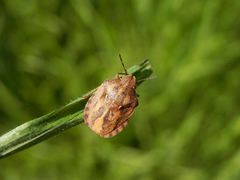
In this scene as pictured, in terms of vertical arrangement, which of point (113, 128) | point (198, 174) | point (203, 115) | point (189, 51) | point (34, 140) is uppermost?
point (189, 51)

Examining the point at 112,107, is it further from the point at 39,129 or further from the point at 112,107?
the point at 39,129

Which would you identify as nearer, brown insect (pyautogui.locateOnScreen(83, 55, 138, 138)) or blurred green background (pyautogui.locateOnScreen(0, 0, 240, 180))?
brown insect (pyautogui.locateOnScreen(83, 55, 138, 138))

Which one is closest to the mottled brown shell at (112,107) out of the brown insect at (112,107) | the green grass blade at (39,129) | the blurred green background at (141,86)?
the brown insect at (112,107)

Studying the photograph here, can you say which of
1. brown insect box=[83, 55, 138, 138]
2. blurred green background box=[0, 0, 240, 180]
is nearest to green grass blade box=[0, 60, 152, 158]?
brown insect box=[83, 55, 138, 138]

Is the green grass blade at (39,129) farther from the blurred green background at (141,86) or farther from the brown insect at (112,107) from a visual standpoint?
the blurred green background at (141,86)

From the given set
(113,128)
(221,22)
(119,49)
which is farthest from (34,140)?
(221,22)

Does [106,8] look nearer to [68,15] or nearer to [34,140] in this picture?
[68,15]

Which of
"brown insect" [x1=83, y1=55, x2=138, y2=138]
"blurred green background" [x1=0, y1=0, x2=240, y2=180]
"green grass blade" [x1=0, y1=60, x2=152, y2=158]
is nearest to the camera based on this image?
"green grass blade" [x1=0, y1=60, x2=152, y2=158]

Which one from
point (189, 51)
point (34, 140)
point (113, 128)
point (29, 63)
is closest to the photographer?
point (34, 140)

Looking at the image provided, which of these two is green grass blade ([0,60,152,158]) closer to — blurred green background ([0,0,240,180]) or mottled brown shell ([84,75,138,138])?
mottled brown shell ([84,75,138,138])
